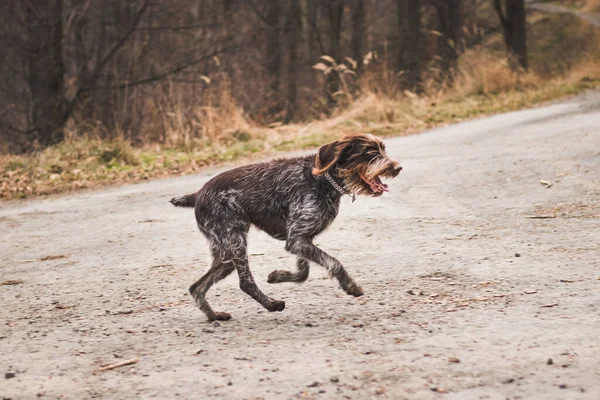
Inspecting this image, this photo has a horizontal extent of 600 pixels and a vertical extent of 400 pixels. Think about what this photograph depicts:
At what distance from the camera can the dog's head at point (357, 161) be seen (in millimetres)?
5535

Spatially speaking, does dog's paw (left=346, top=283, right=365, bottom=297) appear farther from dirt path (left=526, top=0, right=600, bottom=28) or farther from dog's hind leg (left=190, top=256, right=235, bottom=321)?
dirt path (left=526, top=0, right=600, bottom=28)

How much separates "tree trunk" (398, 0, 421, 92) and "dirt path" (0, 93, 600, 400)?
13464 mm

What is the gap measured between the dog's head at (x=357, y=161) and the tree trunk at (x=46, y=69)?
480 inches

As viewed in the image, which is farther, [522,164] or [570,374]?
[522,164]

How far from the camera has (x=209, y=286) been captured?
5.56 meters

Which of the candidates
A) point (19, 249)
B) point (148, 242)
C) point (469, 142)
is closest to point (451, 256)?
point (148, 242)

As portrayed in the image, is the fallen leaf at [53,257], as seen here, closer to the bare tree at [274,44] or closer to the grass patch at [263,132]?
the grass patch at [263,132]

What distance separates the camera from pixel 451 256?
21.9 ft

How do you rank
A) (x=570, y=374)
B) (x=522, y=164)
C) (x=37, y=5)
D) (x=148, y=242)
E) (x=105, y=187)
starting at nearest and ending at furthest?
(x=570, y=374) < (x=148, y=242) < (x=522, y=164) < (x=105, y=187) < (x=37, y=5)

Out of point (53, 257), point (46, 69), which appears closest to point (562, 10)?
point (46, 69)

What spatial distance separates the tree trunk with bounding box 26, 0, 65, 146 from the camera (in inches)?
656

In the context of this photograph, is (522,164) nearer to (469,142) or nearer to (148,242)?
(469,142)

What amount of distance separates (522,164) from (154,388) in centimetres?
788

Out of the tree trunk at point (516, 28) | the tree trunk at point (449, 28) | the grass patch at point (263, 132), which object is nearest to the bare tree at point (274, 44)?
the tree trunk at point (449, 28)
